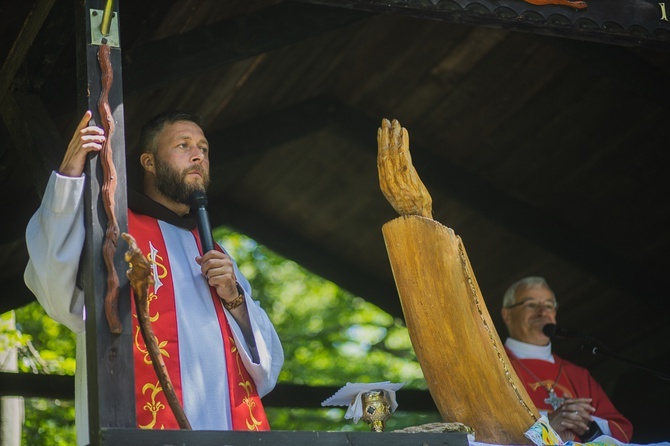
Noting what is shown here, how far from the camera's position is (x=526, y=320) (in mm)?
7516

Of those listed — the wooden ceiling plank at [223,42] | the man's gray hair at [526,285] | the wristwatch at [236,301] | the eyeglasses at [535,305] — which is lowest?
the wristwatch at [236,301]

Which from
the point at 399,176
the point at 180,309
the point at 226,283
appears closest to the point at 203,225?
the point at 226,283

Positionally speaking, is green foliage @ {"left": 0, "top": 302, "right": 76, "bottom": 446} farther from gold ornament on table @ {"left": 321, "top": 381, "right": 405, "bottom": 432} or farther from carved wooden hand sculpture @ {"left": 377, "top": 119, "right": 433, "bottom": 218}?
gold ornament on table @ {"left": 321, "top": 381, "right": 405, "bottom": 432}

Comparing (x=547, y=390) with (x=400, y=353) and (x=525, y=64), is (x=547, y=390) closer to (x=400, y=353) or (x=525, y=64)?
(x=525, y=64)

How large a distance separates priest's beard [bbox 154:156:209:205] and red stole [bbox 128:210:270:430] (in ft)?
0.61

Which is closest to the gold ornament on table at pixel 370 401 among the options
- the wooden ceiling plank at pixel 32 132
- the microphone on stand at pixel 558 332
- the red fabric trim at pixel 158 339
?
the red fabric trim at pixel 158 339

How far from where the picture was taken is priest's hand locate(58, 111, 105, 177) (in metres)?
4.07

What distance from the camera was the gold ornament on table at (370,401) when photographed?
4.42m

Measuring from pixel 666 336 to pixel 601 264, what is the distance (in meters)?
0.73

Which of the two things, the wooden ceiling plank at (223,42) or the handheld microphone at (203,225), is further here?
the wooden ceiling plank at (223,42)

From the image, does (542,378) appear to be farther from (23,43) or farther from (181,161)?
(23,43)

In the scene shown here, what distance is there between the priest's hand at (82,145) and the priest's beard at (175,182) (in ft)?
3.56

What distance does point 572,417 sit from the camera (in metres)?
6.38

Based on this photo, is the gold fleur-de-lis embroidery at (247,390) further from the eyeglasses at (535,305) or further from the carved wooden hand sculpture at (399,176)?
the eyeglasses at (535,305)
